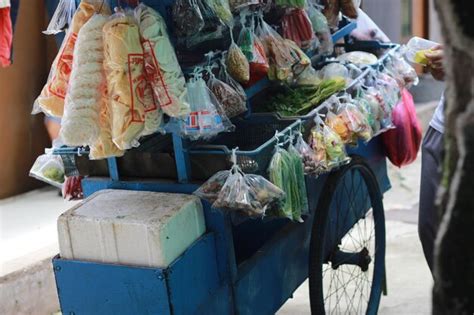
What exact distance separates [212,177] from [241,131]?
61 cm

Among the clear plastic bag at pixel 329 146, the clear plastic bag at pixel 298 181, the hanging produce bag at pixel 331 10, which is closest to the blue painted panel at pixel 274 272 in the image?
the clear plastic bag at pixel 298 181

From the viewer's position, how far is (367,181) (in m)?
3.40

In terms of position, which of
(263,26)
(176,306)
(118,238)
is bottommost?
(176,306)

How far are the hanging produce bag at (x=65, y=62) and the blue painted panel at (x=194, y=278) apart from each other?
69cm

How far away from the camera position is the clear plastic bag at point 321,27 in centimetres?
329

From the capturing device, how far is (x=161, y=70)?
2.33m

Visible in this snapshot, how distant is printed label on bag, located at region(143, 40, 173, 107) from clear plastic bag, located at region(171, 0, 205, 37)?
19 cm

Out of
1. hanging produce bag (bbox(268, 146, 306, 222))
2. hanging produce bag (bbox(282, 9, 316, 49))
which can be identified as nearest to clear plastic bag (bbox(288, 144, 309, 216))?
hanging produce bag (bbox(268, 146, 306, 222))

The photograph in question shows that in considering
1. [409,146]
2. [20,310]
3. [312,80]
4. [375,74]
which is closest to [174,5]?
[312,80]

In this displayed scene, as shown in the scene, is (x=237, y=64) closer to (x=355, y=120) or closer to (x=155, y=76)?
(x=155, y=76)

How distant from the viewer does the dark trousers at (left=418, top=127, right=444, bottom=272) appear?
285cm

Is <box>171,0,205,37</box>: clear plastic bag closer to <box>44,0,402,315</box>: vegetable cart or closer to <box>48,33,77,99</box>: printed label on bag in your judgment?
<box>44,0,402,315</box>: vegetable cart

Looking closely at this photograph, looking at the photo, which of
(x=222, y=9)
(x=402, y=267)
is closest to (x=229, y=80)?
(x=222, y=9)

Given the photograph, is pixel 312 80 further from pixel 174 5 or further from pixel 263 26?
pixel 174 5
